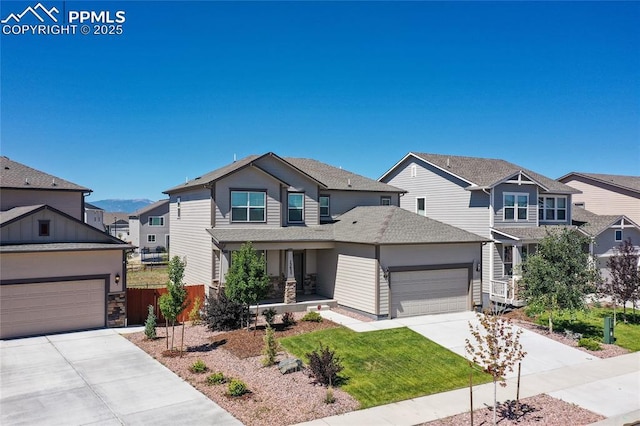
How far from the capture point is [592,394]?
1209 centimetres

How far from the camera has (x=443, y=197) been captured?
29.0 meters

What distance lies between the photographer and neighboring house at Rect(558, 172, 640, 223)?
3469 cm

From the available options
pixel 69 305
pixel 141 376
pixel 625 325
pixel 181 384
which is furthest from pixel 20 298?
pixel 625 325

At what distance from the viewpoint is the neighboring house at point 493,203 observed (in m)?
25.4

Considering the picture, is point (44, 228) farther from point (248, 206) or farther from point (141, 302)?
point (248, 206)

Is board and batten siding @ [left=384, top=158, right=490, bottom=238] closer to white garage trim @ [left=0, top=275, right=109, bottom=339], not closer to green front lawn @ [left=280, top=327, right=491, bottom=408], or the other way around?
green front lawn @ [left=280, top=327, right=491, bottom=408]

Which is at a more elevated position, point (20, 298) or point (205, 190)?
point (205, 190)

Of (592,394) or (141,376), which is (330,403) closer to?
(141,376)

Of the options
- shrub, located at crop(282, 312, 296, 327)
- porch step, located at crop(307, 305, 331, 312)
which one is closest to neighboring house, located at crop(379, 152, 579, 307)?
porch step, located at crop(307, 305, 331, 312)

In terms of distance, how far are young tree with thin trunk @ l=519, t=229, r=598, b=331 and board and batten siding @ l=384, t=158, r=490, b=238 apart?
7.65 meters

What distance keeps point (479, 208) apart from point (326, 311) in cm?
1155

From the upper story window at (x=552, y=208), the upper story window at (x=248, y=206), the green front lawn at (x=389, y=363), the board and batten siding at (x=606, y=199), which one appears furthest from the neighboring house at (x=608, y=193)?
the green front lawn at (x=389, y=363)

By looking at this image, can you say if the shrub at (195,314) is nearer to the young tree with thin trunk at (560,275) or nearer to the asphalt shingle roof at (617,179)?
the young tree with thin trunk at (560,275)

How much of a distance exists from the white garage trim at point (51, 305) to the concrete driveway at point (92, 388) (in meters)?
0.84
